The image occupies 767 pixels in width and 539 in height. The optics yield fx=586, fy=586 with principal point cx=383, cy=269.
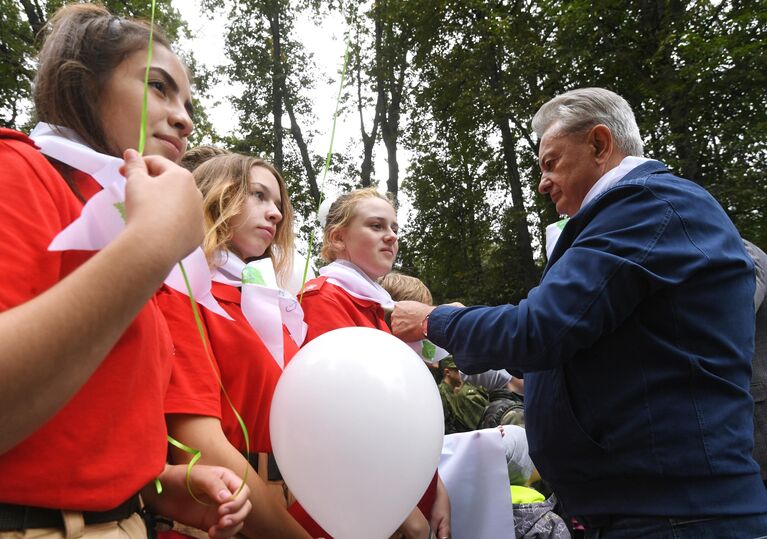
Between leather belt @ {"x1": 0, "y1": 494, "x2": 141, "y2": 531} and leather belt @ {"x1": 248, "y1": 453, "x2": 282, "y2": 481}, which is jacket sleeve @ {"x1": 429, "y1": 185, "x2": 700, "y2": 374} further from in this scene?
leather belt @ {"x1": 0, "y1": 494, "x2": 141, "y2": 531}

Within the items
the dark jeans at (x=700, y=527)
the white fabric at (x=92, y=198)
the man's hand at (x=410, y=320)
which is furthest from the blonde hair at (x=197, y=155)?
the dark jeans at (x=700, y=527)

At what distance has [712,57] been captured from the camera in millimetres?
9578

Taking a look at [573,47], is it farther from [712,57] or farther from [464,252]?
[464,252]

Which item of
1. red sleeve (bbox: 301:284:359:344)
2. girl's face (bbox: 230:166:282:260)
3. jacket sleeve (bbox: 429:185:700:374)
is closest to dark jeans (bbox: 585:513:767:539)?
jacket sleeve (bbox: 429:185:700:374)

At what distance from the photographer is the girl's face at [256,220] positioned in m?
2.19

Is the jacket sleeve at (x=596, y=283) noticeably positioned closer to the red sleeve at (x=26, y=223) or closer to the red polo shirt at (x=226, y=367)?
the red polo shirt at (x=226, y=367)

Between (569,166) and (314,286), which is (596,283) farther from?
(314,286)

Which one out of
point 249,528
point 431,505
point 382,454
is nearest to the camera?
point 382,454

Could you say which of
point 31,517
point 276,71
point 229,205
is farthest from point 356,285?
point 276,71

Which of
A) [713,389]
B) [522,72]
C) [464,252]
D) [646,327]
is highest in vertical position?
[522,72]

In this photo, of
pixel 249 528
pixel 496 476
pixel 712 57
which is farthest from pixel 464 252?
pixel 249 528

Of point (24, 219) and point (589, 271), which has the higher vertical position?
point (24, 219)

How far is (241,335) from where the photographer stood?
1.85 metres

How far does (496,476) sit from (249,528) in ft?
4.67
